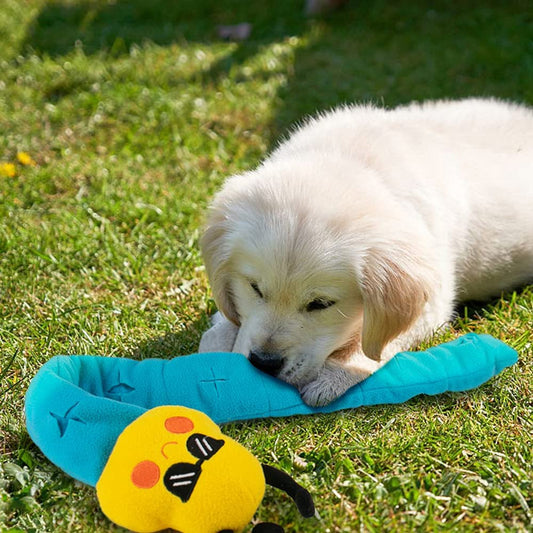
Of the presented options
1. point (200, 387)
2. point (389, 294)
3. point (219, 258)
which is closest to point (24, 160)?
point (219, 258)

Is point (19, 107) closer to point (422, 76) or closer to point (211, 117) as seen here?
point (211, 117)

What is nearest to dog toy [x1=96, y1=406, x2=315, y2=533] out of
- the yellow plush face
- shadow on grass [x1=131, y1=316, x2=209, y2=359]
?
the yellow plush face

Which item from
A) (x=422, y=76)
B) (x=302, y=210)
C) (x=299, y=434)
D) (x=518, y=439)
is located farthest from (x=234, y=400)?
(x=422, y=76)

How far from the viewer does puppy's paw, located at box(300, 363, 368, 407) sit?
9.23 ft

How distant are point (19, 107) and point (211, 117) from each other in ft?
4.92

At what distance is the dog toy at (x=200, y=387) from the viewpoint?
8.21ft

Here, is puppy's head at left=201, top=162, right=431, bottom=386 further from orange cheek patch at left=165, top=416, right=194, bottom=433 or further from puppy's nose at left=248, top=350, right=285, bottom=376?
orange cheek patch at left=165, top=416, right=194, bottom=433

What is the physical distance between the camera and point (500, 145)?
3.88 meters

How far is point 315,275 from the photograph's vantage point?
9.21 feet

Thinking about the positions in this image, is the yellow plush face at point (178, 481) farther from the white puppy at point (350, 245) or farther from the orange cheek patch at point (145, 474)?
the white puppy at point (350, 245)

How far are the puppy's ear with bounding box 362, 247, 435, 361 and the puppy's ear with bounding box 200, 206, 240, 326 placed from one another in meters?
0.60

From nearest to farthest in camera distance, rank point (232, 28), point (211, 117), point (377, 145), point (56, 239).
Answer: point (377, 145) < point (56, 239) < point (211, 117) < point (232, 28)

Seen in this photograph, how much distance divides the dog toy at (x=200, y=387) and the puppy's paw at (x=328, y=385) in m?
0.03

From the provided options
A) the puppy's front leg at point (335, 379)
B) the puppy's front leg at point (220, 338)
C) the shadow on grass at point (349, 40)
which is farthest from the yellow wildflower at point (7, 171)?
the puppy's front leg at point (335, 379)
